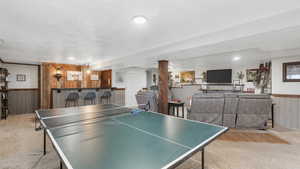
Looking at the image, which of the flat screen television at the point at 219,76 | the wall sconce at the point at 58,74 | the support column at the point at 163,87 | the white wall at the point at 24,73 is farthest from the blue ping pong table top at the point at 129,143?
the flat screen television at the point at 219,76

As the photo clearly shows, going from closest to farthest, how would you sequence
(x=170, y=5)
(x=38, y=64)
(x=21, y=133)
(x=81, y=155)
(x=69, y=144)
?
(x=81, y=155) → (x=69, y=144) → (x=170, y=5) → (x=21, y=133) → (x=38, y=64)

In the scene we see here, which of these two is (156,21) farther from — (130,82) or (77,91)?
(130,82)

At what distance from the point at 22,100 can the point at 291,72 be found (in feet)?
33.8

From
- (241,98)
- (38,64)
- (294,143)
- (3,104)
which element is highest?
(38,64)

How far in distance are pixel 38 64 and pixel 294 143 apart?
31.0 ft

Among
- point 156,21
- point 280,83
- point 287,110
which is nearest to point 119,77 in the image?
point 156,21

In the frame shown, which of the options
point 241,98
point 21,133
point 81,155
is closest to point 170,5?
point 81,155

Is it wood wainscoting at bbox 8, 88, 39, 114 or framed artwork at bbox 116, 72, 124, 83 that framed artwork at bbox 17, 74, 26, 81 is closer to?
wood wainscoting at bbox 8, 88, 39, 114

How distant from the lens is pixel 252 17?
7.45 ft

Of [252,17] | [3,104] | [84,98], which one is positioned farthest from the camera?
[84,98]

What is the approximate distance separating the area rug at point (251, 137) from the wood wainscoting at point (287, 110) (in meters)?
1.34

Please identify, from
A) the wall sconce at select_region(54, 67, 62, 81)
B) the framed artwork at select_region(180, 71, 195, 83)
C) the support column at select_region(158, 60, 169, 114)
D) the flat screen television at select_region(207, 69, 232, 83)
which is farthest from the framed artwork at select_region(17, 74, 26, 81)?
the flat screen television at select_region(207, 69, 232, 83)

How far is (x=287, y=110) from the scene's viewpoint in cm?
429

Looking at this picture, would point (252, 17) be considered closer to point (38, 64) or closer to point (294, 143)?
point (294, 143)
